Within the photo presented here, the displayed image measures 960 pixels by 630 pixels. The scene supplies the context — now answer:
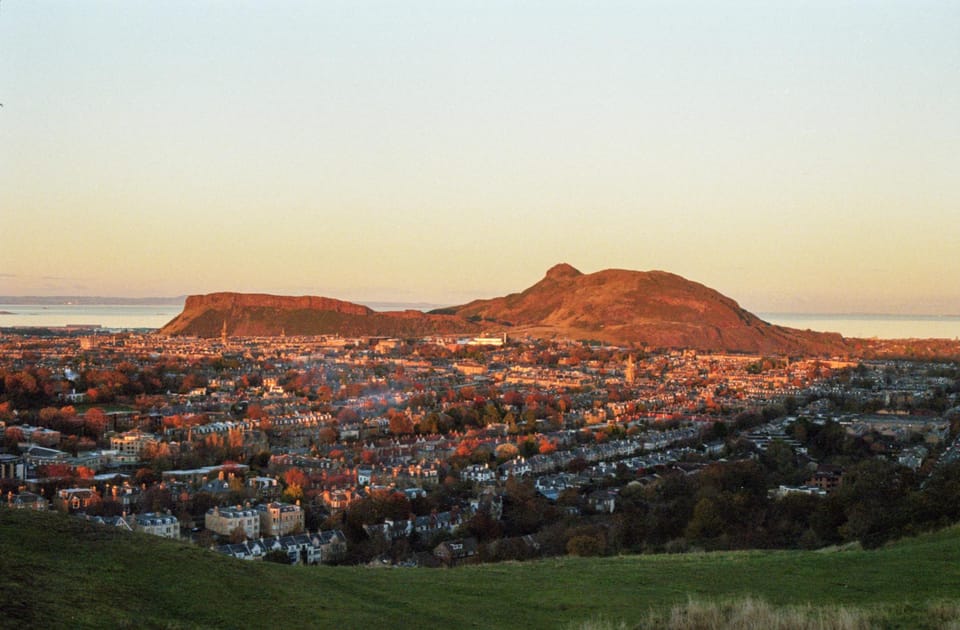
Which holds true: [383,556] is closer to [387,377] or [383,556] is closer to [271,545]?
[271,545]

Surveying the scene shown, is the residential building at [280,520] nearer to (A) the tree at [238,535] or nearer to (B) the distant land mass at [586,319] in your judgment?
(A) the tree at [238,535]

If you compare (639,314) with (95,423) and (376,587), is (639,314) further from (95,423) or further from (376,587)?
(376,587)

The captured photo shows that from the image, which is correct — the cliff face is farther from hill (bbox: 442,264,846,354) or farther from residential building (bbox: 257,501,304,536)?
residential building (bbox: 257,501,304,536)

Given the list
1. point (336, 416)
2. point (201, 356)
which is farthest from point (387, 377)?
point (336, 416)

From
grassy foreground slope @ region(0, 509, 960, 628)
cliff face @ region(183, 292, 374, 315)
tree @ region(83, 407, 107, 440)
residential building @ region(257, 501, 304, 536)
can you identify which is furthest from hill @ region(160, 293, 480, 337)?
grassy foreground slope @ region(0, 509, 960, 628)

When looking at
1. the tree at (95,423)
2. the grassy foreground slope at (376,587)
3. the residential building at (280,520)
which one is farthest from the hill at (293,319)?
the grassy foreground slope at (376,587)

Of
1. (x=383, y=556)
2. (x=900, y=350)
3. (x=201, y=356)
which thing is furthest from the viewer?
(x=900, y=350)
